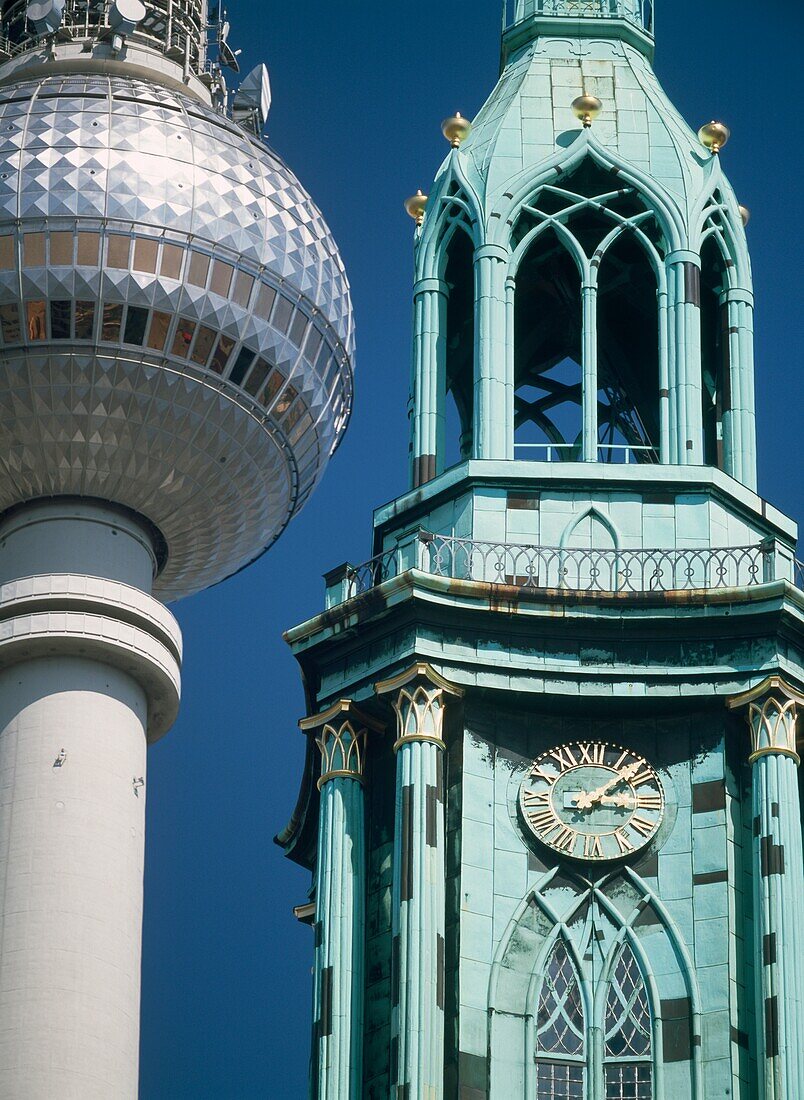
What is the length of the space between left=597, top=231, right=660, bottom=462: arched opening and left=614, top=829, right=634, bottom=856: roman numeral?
49.4 ft

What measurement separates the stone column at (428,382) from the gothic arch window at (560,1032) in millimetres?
12956

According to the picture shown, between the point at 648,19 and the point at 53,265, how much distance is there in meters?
21.5

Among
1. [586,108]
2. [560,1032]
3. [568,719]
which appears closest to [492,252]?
[586,108]

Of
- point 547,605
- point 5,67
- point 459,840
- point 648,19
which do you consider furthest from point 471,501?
point 5,67

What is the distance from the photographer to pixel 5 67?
357 feet

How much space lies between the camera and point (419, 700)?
72.8 metres

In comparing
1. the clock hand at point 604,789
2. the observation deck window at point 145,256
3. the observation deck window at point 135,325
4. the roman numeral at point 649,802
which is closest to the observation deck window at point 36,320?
the observation deck window at point 135,325

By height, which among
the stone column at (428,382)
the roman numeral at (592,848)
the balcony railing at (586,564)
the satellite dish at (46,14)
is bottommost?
the roman numeral at (592,848)

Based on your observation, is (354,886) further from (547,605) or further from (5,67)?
(5,67)

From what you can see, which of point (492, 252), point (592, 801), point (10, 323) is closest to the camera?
point (592, 801)

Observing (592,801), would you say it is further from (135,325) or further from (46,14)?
(46,14)

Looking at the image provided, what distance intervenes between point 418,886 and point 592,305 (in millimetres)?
16276

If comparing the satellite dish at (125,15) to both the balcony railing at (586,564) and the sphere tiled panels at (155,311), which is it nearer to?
the sphere tiled panels at (155,311)

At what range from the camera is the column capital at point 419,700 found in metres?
72.5
